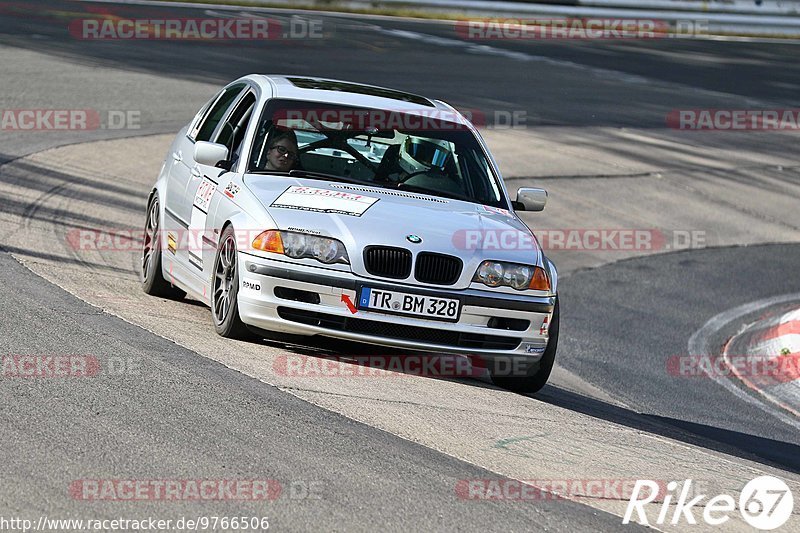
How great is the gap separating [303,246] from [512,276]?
3.89 feet

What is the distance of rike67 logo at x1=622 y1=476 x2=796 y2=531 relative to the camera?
17.1ft

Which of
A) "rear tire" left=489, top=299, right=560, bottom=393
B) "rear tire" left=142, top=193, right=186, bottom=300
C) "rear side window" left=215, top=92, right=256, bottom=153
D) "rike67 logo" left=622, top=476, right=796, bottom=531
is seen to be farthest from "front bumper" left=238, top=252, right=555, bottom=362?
"rear tire" left=142, top=193, right=186, bottom=300

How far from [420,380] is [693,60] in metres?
26.0

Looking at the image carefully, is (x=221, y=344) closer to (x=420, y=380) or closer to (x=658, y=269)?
(x=420, y=380)

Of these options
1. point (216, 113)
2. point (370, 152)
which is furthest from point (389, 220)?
point (216, 113)

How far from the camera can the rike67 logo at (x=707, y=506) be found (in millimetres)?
5219

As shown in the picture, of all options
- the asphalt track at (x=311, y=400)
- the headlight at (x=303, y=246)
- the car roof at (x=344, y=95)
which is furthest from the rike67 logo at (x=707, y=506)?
the car roof at (x=344, y=95)

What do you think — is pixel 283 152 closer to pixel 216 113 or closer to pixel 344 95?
pixel 344 95

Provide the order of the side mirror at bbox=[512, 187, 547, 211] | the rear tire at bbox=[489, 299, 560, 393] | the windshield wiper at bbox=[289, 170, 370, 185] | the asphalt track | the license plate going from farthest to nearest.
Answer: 1. the side mirror at bbox=[512, 187, 547, 211]
2. the windshield wiper at bbox=[289, 170, 370, 185]
3. the rear tire at bbox=[489, 299, 560, 393]
4. the license plate
5. the asphalt track

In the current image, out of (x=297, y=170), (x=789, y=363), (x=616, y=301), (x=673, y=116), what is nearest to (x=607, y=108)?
(x=673, y=116)

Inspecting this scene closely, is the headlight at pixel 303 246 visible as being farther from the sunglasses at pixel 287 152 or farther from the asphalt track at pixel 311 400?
the sunglasses at pixel 287 152

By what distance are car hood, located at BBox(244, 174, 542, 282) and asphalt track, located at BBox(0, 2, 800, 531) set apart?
78cm

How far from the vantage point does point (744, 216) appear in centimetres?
1761

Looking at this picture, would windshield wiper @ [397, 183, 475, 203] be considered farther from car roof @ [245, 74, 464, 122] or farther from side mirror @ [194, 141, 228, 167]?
side mirror @ [194, 141, 228, 167]
